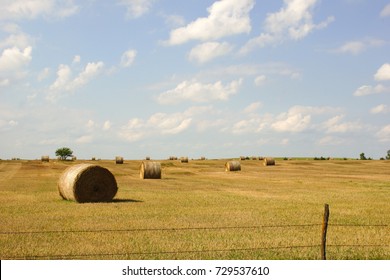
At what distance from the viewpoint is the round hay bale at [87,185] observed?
25.1m

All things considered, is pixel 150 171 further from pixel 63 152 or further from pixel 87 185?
pixel 63 152

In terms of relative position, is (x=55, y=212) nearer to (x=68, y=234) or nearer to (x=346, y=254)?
(x=68, y=234)

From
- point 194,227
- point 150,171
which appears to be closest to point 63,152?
point 150,171

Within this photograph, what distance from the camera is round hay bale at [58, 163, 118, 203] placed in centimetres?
2509

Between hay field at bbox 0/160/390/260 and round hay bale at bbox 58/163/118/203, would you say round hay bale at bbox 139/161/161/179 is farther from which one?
round hay bale at bbox 58/163/118/203

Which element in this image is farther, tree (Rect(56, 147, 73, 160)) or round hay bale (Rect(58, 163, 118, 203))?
tree (Rect(56, 147, 73, 160))

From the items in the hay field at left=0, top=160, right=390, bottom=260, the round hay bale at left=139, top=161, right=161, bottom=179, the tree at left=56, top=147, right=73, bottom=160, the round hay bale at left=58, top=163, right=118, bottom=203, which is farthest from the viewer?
the tree at left=56, top=147, right=73, bottom=160

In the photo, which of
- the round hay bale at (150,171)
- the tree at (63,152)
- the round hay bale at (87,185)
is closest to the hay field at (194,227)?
the round hay bale at (87,185)

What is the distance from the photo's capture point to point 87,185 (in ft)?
83.5

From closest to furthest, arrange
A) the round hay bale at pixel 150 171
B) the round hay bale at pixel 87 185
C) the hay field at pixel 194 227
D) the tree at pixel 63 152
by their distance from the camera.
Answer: the hay field at pixel 194 227
the round hay bale at pixel 87 185
the round hay bale at pixel 150 171
the tree at pixel 63 152

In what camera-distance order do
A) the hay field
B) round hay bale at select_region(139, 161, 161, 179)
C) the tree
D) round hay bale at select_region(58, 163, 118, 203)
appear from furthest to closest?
the tree < round hay bale at select_region(139, 161, 161, 179) < round hay bale at select_region(58, 163, 118, 203) < the hay field

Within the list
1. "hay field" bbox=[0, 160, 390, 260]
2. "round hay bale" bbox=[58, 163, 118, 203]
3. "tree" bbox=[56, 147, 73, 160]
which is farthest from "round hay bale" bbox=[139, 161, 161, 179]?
"tree" bbox=[56, 147, 73, 160]

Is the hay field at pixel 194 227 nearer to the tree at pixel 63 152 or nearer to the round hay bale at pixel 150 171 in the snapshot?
the round hay bale at pixel 150 171
